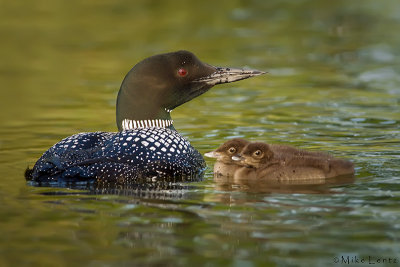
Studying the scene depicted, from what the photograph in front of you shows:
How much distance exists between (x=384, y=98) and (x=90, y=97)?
3593mm

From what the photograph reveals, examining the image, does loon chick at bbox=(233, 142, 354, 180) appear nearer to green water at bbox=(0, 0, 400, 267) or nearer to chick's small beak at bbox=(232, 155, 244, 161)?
chick's small beak at bbox=(232, 155, 244, 161)

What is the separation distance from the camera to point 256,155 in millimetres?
6664

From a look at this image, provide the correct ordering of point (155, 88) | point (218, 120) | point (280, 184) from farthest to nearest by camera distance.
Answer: point (218, 120) → point (155, 88) → point (280, 184)

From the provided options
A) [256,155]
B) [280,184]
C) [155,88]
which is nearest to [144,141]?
[155,88]

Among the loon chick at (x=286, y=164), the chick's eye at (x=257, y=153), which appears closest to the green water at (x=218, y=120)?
the loon chick at (x=286, y=164)

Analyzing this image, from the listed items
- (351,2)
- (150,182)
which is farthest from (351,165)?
(351,2)

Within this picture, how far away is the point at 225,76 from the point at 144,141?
114cm

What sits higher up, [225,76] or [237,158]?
[225,76]

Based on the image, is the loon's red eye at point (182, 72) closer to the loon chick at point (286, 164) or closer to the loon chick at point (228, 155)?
the loon chick at point (228, 155)

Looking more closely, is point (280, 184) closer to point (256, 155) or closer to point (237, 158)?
point (256, 155)

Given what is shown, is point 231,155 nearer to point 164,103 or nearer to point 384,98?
point 164,103

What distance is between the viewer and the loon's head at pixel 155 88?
23.4 feet

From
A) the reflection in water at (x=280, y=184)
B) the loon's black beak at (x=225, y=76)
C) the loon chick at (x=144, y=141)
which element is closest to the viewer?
the reflection in water at (x=280, y=184)

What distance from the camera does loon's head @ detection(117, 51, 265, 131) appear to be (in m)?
7.12
